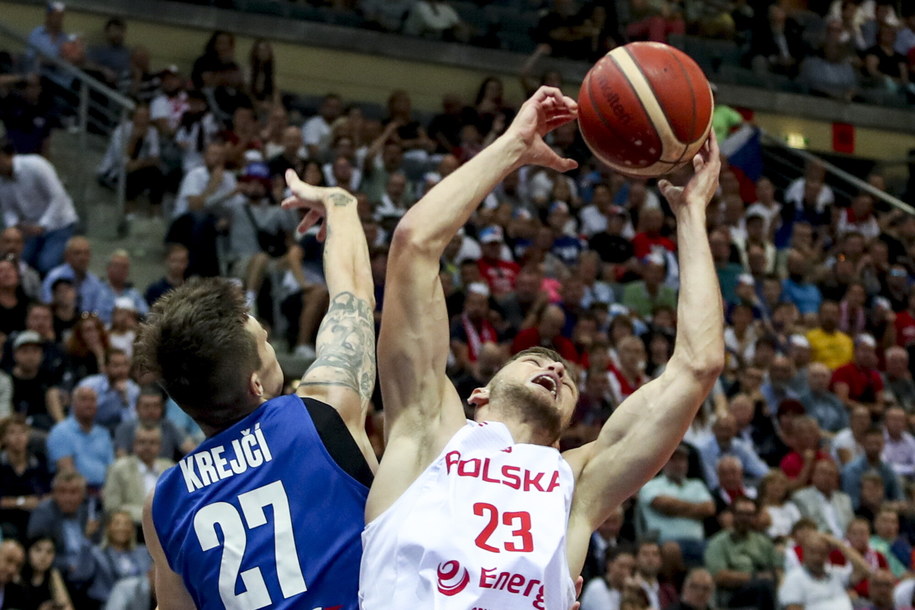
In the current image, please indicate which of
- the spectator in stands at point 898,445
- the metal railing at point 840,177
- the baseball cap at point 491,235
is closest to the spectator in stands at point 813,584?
the spectator in stands at point 898,445

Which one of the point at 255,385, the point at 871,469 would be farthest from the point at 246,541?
the point at 871,469

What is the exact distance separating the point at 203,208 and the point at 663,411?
868 cm

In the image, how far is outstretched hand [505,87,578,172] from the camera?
12.3 feet

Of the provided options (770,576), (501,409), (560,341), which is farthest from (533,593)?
(560,341)

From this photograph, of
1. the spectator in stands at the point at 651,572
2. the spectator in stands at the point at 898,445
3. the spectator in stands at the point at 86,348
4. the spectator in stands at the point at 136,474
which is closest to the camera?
the spectator in stands at the point at 136,474

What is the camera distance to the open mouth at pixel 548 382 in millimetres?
3680

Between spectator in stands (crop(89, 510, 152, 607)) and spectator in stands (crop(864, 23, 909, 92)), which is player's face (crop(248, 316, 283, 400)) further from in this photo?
spectator in stands (crop(864, 23, 909, 92))

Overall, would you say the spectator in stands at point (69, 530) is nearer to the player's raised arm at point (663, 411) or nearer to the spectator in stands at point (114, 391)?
the spectator in stands at point (114, 391)

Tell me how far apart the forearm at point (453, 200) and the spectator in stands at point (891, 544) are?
27.2ft

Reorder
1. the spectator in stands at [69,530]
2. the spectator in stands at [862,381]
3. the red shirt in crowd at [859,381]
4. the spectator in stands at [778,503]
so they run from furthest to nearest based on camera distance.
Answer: the red shirt in crowd at [859,381], the spectator in stands at [862,381], the spectator in stands at [778,503], the spectator in stands at [69,530]

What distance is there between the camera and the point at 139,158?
1227cm

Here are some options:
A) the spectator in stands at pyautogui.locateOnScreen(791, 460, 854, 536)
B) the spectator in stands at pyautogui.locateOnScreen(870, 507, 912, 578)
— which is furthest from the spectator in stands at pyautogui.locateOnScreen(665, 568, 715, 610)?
the spectator in stands at pyautogui.locateOnScreen(870, 507, 912, 578)

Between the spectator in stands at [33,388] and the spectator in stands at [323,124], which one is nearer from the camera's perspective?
the spectator in stands at [33,388]

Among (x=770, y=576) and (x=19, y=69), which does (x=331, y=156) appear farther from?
(x=770, y=576)
